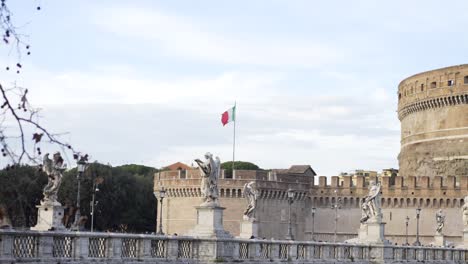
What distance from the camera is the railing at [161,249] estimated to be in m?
18.6

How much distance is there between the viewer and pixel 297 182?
75.9 meters

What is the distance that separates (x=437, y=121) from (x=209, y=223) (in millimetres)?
64534

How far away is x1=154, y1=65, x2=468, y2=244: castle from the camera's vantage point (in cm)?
7244

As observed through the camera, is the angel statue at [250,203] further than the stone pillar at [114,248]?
Yes

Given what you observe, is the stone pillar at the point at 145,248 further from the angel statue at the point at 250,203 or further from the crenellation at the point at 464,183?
the crenellation at the point at 464,183

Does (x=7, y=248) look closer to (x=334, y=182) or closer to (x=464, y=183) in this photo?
(x=464, y=183)

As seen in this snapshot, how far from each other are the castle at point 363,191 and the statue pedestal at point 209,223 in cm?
4244

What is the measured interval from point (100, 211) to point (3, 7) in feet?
214

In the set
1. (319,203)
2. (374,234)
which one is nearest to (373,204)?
(374,234)

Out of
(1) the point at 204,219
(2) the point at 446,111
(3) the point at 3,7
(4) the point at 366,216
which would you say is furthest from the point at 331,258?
(2) the point at 446,111

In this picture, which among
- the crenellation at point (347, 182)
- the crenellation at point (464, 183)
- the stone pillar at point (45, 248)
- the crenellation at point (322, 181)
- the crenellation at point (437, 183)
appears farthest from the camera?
the crenellation at point (322, 181)

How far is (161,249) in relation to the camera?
75.5 feet

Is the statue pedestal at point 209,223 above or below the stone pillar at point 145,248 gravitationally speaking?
above

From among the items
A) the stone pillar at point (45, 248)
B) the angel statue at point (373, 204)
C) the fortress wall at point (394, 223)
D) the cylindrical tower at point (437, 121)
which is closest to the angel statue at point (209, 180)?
the stone pillar at point (45, 248)
